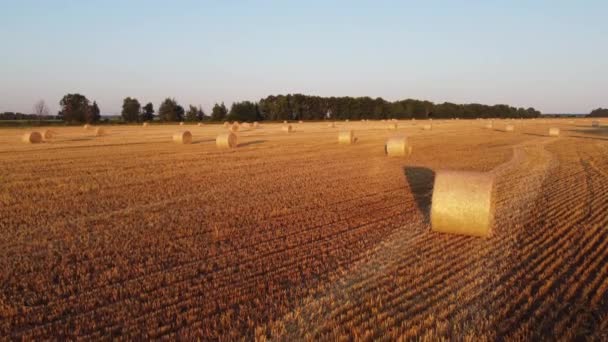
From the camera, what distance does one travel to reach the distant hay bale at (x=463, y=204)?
7164mm

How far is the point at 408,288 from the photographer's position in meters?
5.16

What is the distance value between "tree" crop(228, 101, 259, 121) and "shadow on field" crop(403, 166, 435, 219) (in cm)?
6584

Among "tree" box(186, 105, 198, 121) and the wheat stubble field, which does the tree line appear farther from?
the wheat stubble field

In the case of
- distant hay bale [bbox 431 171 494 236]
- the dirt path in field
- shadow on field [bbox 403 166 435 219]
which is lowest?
the dirt path in field

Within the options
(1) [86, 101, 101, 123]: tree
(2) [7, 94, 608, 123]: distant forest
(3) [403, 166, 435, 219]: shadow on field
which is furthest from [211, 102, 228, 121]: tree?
(3) [403, 166, 435, 219]: shadow on field

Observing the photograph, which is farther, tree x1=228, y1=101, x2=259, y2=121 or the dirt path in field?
tree x1=228, y1=101, x2=259, y2=121

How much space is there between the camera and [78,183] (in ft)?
40.4

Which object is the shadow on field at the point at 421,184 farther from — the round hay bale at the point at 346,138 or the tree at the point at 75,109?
the tree at the point at 75,109

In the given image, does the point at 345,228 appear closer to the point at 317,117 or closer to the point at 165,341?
the point at 165,341

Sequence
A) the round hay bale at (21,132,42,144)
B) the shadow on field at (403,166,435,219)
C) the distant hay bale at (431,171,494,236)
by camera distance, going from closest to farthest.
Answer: the distant hay bale at (431,171,494,236), the shadow on field at (403,166,435,219), the round hay bale at (21,132,42,144)

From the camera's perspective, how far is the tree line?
257ft

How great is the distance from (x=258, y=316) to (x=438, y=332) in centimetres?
173

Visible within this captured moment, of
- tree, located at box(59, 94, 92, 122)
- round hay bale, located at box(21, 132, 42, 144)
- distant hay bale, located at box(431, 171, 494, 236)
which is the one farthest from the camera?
tree, located at box(59, 94, 92, 122)

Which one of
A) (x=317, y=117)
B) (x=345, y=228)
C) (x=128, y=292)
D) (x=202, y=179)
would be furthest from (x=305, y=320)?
(x=317, y=117)
